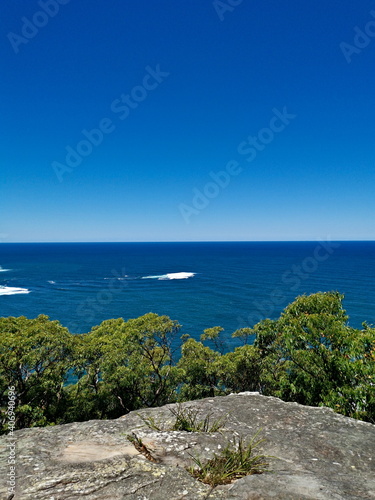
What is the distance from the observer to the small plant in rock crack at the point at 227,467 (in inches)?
224

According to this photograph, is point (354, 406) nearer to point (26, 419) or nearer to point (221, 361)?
point (221, 361)

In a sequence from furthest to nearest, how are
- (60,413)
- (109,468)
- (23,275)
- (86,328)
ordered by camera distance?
(23,275), (86,328), (60,413), (109,468)

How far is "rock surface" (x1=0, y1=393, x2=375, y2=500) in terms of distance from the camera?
5.27m

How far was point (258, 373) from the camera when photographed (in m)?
24.9

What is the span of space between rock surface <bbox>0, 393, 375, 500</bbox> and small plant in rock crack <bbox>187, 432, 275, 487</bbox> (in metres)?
0.17

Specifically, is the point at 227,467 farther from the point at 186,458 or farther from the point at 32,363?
the point at 32,363

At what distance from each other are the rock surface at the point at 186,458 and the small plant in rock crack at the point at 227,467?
0.17 m

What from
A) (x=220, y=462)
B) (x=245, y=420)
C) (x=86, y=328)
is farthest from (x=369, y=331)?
(x=86, y=328)

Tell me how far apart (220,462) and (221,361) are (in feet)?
62.8

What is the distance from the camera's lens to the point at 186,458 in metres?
6.55

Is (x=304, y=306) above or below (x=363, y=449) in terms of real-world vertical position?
above

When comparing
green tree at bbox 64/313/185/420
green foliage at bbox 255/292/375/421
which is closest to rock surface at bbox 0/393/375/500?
green foliage at bbox 255/292/375/421

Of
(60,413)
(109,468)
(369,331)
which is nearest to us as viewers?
(109,468)

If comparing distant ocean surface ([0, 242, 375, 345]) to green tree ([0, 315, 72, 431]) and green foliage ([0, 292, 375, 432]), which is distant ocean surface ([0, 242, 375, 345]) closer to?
green foliage ([0, 292, 375, 432])
